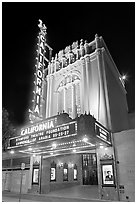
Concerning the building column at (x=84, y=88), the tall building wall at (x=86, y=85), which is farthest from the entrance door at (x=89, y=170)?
the building column at (x=84, y=88)

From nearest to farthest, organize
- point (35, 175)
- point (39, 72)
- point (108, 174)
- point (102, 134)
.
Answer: point (102, 134), point (108, 174), point (35, 175), point (39, 72)

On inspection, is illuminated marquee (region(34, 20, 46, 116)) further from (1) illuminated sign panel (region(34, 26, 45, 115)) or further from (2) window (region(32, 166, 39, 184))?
(2) window (region(32, 166, 39, 184))

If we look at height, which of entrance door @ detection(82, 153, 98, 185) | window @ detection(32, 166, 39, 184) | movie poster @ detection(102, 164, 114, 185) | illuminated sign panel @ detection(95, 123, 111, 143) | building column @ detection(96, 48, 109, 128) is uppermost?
building column @ detection(96, 48, 109, 128)

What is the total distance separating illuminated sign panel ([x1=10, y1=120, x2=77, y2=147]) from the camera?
38.5 ft

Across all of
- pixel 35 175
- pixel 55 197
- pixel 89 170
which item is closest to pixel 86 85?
pixel 35 175

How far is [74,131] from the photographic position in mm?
11336

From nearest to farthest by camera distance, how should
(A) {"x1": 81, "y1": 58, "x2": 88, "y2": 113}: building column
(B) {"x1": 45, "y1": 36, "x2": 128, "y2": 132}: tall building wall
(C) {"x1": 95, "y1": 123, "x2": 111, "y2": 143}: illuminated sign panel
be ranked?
(C) {"x1": 95, "y1": 123, "x2": 111, "y2": 143}: illuminated sign panel
(B) {"x1": 45, "y1": 36, "x2": 128, "y2": 132}: tall building wall
(A) {"x1": 81, "y1": 58, "x2": 88, "y2": 113}: building column

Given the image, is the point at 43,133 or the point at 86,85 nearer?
the point at 43,133

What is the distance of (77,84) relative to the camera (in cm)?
2164

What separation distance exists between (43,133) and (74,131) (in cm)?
319

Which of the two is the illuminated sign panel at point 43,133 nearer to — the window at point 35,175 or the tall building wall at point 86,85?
the window at point 35,175

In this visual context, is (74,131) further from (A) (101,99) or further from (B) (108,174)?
(A) (101,99)

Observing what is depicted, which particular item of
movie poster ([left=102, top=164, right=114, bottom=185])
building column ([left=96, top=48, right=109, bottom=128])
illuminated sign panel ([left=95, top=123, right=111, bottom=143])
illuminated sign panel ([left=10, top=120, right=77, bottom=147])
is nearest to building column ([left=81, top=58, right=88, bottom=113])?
building column ([left=96, top=48, right=109, bottom=128])

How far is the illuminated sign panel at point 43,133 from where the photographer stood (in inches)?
462
